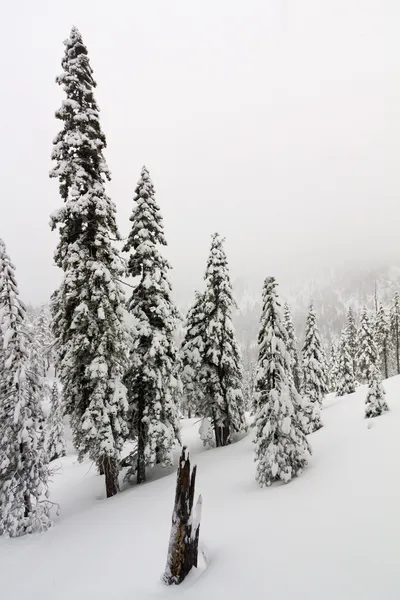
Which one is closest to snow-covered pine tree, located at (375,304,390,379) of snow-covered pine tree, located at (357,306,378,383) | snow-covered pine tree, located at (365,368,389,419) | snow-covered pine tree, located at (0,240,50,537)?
snow-covered pine tree, located at (357,306,378,383)

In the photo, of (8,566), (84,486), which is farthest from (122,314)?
(84,486)

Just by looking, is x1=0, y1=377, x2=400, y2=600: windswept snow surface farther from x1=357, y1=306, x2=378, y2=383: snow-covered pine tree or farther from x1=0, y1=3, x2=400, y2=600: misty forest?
x1=357, y1=306, x2=378, y2=383: snow-covered pine tree

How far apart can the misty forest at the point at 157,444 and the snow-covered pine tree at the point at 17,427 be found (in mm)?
65

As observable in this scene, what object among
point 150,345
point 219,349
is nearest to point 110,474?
point 150,345

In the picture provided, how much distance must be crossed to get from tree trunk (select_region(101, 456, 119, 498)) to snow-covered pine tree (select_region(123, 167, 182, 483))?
1897 millimetres

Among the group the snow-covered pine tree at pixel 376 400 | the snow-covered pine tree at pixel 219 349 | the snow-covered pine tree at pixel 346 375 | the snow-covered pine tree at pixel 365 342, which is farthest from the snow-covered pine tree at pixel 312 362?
the snow-covered pine tree at pixel 376 400

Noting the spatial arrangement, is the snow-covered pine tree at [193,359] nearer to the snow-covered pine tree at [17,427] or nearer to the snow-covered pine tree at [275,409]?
the snow-covered pine tree at [275,409]

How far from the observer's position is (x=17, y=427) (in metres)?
13.7

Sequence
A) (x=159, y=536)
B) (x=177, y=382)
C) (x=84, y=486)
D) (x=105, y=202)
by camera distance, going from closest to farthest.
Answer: (x=159, y=536)
(x=105, y=202)
(x=177, y=382)
(x=84, y=486)

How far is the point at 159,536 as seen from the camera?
999 centimetres

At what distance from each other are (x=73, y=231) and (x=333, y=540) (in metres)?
13.8

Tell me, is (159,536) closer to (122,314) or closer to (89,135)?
(122,314)

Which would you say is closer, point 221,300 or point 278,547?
point 278,547

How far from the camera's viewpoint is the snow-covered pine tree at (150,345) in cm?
1778
